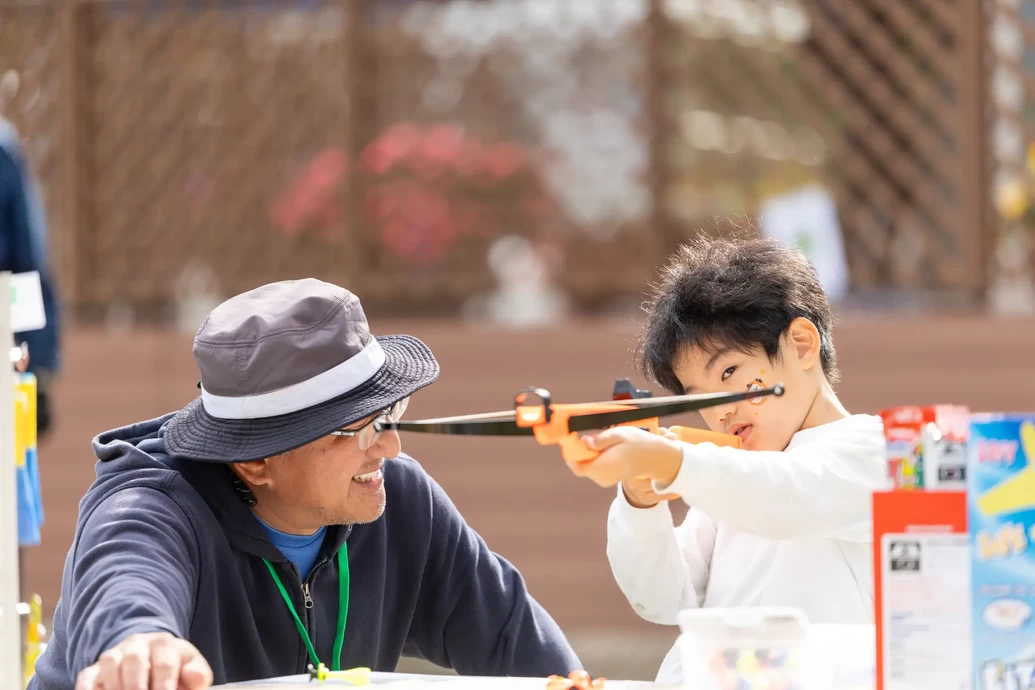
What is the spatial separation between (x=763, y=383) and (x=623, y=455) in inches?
21.0

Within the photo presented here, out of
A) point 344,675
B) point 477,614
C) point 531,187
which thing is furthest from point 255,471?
point 531,187

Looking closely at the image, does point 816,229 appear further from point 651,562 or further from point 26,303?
point 26,303

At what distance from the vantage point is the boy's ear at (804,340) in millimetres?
1965

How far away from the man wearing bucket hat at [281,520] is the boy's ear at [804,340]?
0.53 metres

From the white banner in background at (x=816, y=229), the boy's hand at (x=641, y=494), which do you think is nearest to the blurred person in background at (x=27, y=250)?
the boy's hand at (x=641, y=494)

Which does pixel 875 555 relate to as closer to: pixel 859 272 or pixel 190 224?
pixel 859 272

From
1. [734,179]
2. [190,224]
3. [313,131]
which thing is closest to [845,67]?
[734,179]

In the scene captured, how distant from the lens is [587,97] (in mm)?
5629

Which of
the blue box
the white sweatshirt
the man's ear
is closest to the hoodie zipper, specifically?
the man's ear

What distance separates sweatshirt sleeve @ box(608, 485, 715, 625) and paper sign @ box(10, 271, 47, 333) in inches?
35.8

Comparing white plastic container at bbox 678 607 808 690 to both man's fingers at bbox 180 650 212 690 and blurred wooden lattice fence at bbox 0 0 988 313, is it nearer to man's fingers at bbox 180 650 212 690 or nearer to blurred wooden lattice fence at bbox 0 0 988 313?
man's fingers at bbox 180 650 212 690

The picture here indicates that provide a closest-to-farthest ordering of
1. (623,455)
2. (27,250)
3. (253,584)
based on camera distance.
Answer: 1. (623,455)
2. (253,584)
3. (27,250)

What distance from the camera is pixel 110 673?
1.35m

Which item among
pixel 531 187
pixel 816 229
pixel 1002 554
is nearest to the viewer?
pixel 1002 554
